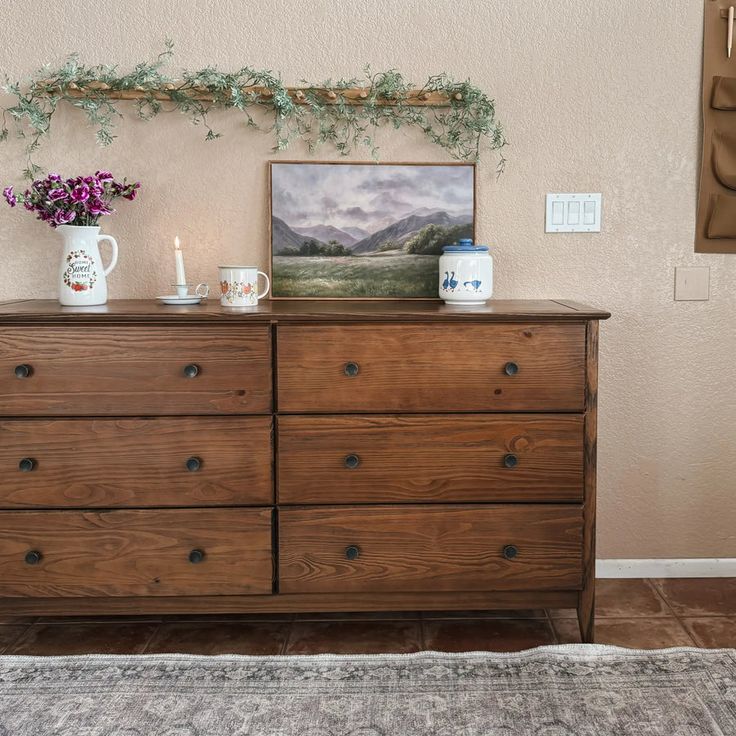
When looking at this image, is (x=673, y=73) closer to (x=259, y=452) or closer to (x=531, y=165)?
(x=531, y=165)

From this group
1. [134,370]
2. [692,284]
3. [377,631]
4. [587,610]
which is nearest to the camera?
[134,370]

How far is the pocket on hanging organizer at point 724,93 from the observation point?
2.27m

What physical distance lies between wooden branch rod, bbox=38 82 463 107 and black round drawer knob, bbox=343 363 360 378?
868mm

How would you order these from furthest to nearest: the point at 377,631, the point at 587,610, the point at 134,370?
the point at 377,631 → the point at 587,610 → the point at 134,370

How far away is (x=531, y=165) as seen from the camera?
2.32 m

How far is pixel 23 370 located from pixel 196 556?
64 centimetres

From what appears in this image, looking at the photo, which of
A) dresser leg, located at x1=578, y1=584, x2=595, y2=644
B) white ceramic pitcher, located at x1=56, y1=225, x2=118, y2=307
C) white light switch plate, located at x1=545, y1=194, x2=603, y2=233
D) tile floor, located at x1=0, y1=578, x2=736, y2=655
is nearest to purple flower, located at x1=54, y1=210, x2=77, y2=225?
white ceramic pitcher, located at x1=56, y1=225, x2=118, y2=307

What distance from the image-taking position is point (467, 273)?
6.88 ft

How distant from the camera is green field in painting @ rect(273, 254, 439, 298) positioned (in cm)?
233

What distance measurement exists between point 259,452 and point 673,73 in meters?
1.68

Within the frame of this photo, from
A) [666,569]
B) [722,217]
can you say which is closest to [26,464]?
[666,569]

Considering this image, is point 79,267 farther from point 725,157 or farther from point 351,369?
point 725,157

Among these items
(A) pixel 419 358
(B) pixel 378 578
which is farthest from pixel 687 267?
(B) pixel 378 578

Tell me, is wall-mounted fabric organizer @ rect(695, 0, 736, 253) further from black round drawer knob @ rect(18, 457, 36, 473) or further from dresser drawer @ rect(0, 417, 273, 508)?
black round drawer knob @ rect(18, 457, 36, 473)
